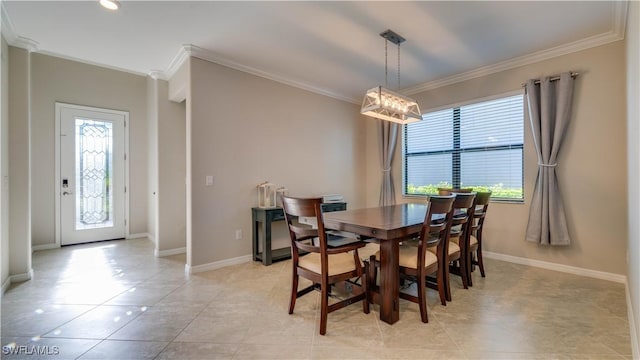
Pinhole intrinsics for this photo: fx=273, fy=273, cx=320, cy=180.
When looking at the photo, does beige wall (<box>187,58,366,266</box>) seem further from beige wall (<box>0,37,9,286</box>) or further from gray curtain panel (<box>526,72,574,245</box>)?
gray curtain panel (<box>526,72,574,245</box>)

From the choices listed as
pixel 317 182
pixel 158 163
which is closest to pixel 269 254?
pixel 317 182

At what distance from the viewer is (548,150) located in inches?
127

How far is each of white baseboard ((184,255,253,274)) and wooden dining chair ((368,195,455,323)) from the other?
1.99 metres

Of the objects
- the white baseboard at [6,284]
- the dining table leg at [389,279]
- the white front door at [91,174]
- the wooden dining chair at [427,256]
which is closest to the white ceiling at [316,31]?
the white front door at [91,174]

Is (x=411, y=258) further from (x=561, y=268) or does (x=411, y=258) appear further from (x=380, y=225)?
(x=561, y=268)

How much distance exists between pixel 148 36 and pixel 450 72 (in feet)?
12.7

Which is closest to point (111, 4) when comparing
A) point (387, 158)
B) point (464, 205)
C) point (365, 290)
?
point (365, 290)

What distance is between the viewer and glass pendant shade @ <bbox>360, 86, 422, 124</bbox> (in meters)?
2.66

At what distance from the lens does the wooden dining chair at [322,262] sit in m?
1.92

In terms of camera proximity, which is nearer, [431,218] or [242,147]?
[431,218]

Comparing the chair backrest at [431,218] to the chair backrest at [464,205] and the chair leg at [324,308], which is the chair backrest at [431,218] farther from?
the chair leg at [324,308]

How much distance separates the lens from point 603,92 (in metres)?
2.96

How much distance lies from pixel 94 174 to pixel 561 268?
6.95 meters

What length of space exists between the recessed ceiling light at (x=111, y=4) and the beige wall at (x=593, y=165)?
451cm
